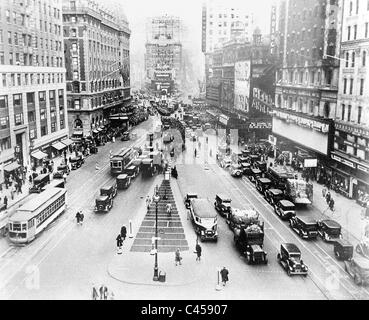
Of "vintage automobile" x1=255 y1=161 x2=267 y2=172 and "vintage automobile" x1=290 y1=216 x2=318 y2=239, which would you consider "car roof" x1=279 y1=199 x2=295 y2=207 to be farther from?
"vintage automobile" x1=255 y1=161 x2=267 y2=172

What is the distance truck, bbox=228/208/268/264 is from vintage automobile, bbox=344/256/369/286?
4838mm

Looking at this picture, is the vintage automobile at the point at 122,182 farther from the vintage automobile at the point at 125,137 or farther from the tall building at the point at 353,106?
the vintage automobile at the point at 125,137

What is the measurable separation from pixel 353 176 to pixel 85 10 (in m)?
48.2

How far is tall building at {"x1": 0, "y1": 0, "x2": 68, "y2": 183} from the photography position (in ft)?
147

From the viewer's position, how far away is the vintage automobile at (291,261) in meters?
25.4

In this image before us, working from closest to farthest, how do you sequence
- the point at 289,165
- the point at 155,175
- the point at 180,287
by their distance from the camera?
the point at 180,287 → the point at 155,175 → the point at 289,165

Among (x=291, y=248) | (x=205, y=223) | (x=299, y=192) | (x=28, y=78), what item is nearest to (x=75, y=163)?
(x=28, y=78)

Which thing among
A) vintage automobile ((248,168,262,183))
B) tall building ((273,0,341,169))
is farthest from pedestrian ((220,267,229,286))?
tall building ((273,0,341,169))

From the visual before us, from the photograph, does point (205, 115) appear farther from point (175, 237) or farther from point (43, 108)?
point (175, 237)

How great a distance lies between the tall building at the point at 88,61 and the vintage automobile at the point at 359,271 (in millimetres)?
45300

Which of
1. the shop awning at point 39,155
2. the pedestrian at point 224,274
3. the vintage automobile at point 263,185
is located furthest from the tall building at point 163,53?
the pedestrian at point 224,274

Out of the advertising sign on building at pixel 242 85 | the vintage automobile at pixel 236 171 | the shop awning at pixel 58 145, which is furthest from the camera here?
the advertising sign on building at pixel 242 85

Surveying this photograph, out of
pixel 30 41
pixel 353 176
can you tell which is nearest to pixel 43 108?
pixel 30 41
